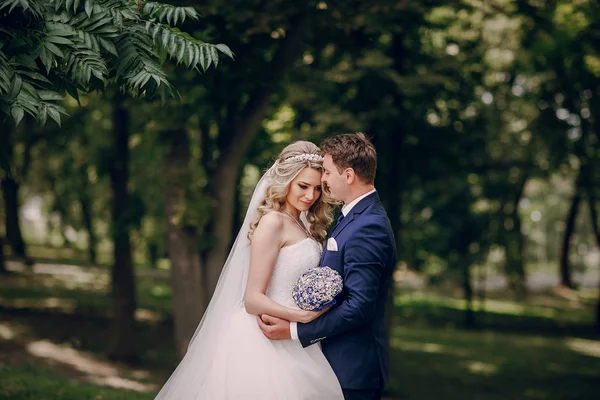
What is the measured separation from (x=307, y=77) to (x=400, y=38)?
3.62m

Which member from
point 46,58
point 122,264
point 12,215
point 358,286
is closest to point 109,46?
point 46,58

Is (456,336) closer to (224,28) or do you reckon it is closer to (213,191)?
(213,191)

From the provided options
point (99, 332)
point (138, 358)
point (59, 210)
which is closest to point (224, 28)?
point (138, 358)

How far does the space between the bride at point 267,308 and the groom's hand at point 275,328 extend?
1.9 inches

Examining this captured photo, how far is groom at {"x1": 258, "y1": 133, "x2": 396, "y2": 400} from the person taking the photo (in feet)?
14.5

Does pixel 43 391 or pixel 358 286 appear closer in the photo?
pixel 358 286

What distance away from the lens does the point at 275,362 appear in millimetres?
4676

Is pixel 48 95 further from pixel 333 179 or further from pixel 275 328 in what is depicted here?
pixel 275 328

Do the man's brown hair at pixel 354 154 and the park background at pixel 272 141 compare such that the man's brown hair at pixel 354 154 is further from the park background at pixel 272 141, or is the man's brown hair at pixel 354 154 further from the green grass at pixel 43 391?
the green grass at pixel 43 391

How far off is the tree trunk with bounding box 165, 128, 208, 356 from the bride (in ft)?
20.8

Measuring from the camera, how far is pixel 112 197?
15656mm

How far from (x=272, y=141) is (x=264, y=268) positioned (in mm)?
10312

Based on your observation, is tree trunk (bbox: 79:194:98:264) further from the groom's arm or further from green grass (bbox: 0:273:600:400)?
the groom's arm

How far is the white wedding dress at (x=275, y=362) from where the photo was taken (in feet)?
15.1
